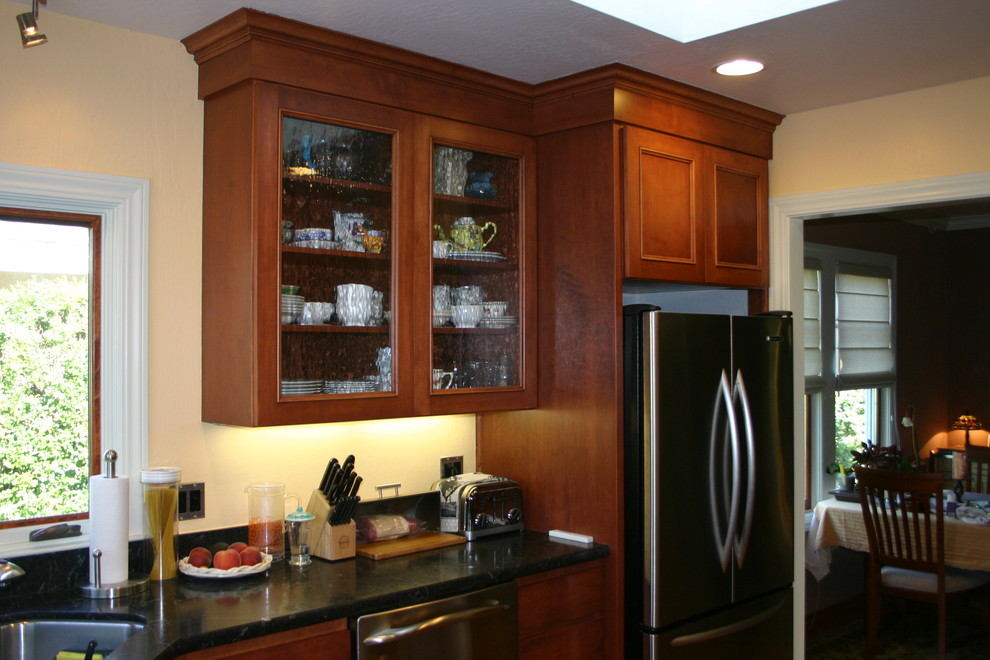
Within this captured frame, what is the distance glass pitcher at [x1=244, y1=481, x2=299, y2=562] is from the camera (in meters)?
2.51

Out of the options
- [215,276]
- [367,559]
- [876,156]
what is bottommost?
[367,559]

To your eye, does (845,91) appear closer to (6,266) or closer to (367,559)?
(367,559)

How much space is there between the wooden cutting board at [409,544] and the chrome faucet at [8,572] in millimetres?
906

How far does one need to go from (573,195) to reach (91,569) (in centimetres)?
178

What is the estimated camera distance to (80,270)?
239cm

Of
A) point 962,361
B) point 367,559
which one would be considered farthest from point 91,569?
point 962,361

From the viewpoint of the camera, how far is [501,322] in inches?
114

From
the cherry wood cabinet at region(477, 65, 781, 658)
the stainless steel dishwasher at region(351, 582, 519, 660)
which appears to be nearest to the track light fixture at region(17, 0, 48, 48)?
the stainless steel dishwasher at region(351, 582, 519, 660)

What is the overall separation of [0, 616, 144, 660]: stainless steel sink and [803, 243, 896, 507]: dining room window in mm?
3893

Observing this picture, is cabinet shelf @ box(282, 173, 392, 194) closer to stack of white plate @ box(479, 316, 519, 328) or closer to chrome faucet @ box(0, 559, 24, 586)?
stack of white plate @ box(479, 316, 519, 328)

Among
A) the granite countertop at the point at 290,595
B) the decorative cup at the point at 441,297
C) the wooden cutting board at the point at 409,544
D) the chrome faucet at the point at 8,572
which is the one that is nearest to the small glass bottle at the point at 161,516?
the granite countertop at the point at 290,595

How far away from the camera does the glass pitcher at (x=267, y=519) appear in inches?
98.7

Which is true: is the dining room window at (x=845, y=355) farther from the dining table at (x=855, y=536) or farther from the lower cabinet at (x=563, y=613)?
the lower cabinet at (x=563, y=613)

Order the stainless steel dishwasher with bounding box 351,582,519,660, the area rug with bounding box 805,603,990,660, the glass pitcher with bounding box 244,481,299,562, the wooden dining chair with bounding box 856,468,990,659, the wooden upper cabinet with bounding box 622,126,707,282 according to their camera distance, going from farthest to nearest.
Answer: the area rug with bounding box 805,603,990,660 → the wooden dining chair with bounding box 856,468,990,659 → the wooden upper cabinet with bounding box 622,126,707,282 → the glass pitcher with bounding box 244,481,299,562 → the stainless steel dishwasher with bounding box 351,582,519,660
